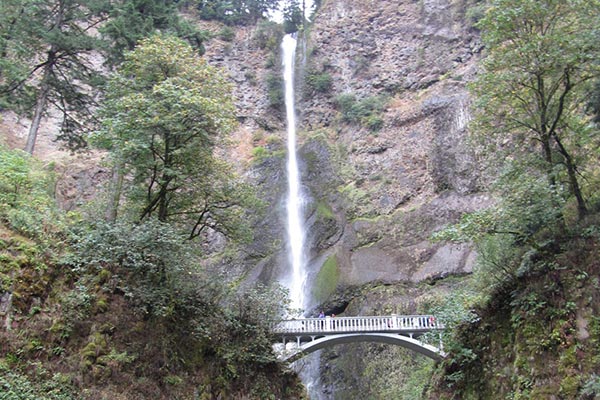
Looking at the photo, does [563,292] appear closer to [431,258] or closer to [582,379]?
[582,379]

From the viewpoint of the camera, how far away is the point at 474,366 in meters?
12.4

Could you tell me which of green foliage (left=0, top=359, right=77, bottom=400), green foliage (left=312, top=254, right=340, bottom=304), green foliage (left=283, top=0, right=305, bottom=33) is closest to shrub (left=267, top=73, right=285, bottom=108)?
green foliage (left=283, top=0, right=305, bottom=33)

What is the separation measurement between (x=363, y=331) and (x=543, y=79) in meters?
12.3

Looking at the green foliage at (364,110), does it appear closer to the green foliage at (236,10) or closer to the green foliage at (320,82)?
the green foliage at (320,82)

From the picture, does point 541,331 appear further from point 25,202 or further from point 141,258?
point 25,202

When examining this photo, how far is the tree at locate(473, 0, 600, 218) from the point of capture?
10.9 m

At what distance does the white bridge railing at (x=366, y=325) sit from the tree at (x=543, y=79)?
31.3 feet

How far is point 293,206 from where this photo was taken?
107 ft

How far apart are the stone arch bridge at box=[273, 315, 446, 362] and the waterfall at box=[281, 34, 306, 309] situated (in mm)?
1453

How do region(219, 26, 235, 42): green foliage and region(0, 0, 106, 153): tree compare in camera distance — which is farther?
region(219, 26, 235, 42): green foliage

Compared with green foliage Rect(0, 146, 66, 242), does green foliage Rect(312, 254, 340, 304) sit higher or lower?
higher

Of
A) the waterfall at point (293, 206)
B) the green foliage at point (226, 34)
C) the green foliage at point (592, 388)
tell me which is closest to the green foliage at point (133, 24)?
the waterfall at point (293, 206)

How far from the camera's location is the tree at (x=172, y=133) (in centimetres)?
1208

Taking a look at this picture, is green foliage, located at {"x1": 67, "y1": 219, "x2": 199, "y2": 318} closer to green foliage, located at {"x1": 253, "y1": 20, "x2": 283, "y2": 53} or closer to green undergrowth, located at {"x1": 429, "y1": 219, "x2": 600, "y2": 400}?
green undergrowth, located at {"x1": 429, "y1": 219, "x2": 600, "y2": 400}
